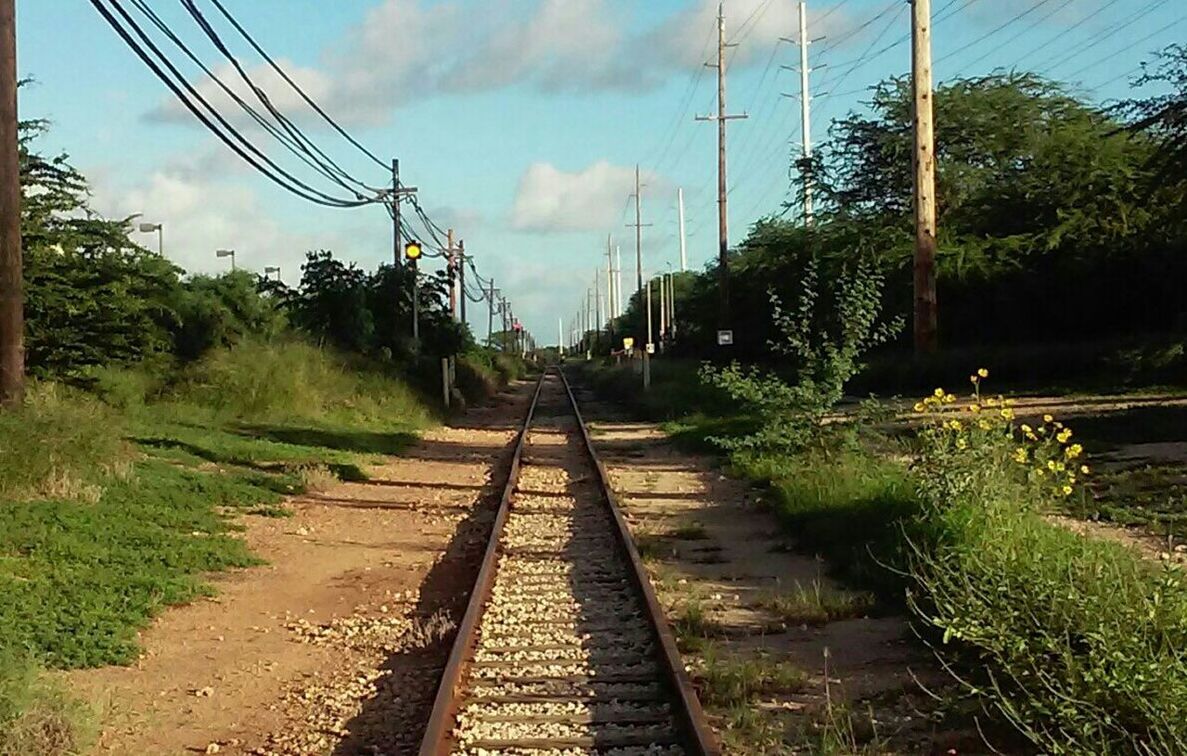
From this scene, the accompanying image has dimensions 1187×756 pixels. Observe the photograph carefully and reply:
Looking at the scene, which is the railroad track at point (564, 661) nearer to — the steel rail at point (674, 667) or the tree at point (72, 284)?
the steel rail at point (674, 667)

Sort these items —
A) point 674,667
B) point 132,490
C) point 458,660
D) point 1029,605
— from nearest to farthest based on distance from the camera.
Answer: point 1029,605 < point 674,667 < point 458,660 < point 132,490

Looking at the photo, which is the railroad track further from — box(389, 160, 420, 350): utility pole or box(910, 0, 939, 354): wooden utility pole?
box(389, 160, 420, 350): utility pole

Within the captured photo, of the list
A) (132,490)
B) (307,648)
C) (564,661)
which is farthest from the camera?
(132,490)

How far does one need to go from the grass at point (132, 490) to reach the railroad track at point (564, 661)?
2.13m

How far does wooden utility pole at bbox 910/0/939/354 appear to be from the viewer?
2436cm

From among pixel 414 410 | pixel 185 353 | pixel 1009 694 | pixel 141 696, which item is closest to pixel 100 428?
pixel 141 696

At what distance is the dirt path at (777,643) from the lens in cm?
725

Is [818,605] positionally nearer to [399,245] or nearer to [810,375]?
[810,375]

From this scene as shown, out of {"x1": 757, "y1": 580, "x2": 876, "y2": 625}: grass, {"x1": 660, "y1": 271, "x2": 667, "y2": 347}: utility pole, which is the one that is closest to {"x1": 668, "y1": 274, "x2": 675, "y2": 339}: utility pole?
{"x1": 660, "y1": 271, "x2": 667, "y2": 347}: utility pole

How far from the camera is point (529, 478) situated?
2195 centimetres

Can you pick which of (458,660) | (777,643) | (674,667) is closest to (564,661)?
(458,660)

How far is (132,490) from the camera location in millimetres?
16219

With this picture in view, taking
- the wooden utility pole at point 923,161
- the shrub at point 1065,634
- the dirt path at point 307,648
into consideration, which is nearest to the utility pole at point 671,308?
the wooden utility pole at point 923,161

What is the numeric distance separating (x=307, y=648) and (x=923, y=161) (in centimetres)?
1711
